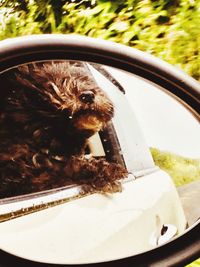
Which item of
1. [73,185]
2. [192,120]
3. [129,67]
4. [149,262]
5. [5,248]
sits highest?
[129,67]

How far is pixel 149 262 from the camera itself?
56.1 inches

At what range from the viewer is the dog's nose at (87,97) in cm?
130

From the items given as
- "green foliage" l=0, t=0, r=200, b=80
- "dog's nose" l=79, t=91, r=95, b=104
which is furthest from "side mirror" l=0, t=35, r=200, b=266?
"green foliage" l=0, t=0, r=200, b=80

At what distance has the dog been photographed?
4.25 ft

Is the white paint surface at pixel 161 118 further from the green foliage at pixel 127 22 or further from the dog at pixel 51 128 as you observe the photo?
the green foliage at pixel 127 22

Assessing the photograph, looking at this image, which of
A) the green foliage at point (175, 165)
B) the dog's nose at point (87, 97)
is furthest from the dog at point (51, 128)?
the green foliage at point (175, 165)

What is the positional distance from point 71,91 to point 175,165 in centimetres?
38

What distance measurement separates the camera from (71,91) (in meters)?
1.31

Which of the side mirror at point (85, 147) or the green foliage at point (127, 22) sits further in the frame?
the green foliage at point (127, 22)

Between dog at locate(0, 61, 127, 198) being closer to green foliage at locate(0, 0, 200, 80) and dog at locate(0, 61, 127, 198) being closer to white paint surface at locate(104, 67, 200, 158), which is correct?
white paint surface at locate(104, 67, 200, 158)

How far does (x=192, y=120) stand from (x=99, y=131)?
0.96ft

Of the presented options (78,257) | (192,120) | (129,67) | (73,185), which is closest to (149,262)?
(78,257)

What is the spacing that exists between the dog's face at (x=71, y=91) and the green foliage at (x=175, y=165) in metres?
0.19

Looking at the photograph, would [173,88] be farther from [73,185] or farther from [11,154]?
[11,154]
